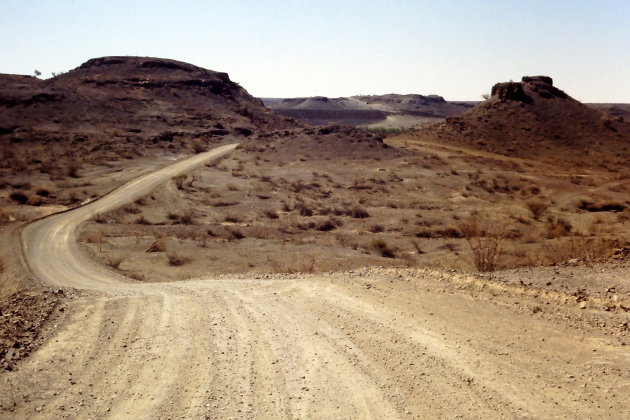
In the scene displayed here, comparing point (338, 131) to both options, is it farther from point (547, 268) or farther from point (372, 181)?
point (547, 268)

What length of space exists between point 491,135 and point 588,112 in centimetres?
1564

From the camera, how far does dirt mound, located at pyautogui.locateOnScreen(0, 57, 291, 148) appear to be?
6519cm

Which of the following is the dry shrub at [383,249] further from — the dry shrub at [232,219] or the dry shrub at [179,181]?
the dry shrub at [179,181]

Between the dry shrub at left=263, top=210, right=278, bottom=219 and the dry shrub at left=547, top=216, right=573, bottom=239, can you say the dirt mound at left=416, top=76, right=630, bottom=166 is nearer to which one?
the dry shrub at left=547, top=216, right=573, bottom=239

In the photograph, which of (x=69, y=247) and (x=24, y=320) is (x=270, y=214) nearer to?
(x=69, y=247)

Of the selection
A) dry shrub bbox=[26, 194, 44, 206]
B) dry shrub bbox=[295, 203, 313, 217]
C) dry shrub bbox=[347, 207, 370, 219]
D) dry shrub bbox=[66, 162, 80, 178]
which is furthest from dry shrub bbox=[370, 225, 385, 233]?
dry shrub bbox=[66, 162, 80, 178]

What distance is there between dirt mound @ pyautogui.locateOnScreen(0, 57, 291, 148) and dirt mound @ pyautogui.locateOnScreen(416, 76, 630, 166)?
1264 inches

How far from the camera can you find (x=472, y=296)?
1207 centimetres

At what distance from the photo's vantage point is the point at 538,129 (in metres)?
66.2

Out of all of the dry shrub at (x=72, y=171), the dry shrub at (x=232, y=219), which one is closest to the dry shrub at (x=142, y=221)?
the dry shrub at (x=232, y=219)

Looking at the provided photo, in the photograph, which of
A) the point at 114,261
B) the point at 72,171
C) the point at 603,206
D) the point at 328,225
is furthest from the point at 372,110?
the point at 114,261

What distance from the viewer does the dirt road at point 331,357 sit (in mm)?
7828

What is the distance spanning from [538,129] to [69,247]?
56.9 meters

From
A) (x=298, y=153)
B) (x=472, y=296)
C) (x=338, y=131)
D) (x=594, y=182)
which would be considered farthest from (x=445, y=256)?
(x=338, y=131)
